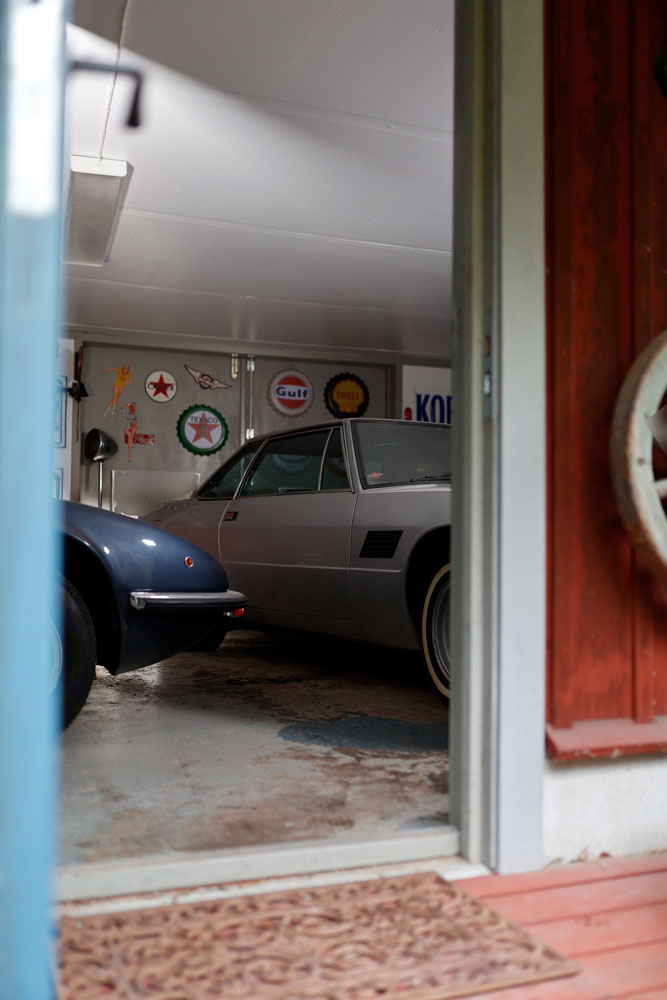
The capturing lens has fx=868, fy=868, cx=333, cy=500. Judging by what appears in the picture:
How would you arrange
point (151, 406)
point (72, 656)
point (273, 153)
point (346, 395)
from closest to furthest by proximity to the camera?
point (72, 656)
point (273, 153)
point (151, 406)
point (346, 395)

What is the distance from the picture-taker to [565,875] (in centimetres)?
233

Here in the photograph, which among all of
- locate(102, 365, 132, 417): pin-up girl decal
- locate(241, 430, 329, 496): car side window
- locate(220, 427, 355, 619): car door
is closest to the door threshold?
locate(220, 427, 355, 619): car door

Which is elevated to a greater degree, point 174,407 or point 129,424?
point 174,407

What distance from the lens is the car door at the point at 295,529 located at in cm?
488

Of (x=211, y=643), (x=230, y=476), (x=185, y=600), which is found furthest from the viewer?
(x=211, y=643)

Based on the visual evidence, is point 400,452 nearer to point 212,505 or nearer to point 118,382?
point 212,505

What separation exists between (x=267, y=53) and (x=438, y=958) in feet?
12.8

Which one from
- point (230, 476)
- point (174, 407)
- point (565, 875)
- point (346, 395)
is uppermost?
point (346, 395)

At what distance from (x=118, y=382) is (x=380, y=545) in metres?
6.31

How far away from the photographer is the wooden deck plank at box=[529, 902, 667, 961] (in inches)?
76.4

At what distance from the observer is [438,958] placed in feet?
6.08

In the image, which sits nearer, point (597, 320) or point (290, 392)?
point (597, 320)

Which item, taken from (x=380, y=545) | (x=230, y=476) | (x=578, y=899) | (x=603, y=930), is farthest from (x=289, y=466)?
(x=603, y=930)

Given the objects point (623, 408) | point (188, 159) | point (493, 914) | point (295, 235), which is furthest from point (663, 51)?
point (295, 235)
